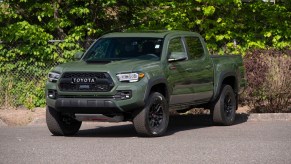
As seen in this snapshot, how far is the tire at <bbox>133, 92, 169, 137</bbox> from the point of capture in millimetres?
13945

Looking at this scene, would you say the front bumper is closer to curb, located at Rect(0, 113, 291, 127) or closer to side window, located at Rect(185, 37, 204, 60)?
side window, located at Rect(185, 37, 204, 60)

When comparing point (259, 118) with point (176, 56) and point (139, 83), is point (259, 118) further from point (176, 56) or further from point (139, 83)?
point (139, 83)

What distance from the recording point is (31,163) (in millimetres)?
10836

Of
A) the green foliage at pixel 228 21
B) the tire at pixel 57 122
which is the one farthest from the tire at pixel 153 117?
the green foliage at pixel 228 21

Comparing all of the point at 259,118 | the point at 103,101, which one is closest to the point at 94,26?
the point at 259,118

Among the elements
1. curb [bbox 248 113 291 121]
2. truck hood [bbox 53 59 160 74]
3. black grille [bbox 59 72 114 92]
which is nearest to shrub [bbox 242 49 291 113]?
curb [bbox 248 113 291 121]

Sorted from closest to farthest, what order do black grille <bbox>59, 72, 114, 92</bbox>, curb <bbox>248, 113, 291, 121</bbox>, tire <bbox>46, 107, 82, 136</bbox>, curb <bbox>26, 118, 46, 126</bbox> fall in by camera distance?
1. black grille <bbox>59, 72, 114, 92</bbox>
2. tire <bbox>46, 107, 82, 136</bbox>
3. curb <bbox>26, 118, 46, 126</bbox>
4. curb <bbox>248, 113, 291, 121</bbox>

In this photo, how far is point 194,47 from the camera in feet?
52.9

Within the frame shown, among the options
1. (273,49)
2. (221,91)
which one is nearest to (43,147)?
(221,91)

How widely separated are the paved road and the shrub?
1.37 meters

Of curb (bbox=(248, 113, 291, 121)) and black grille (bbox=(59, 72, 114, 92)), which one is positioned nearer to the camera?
black grille (bbox=(59, 72, 114, 92))

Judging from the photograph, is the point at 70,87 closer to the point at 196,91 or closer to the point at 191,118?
the point at 196,91

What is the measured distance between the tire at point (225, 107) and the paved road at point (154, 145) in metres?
0.17

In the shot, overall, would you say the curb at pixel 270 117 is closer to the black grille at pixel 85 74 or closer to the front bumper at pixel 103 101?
the front bumper at pixel 103 101
